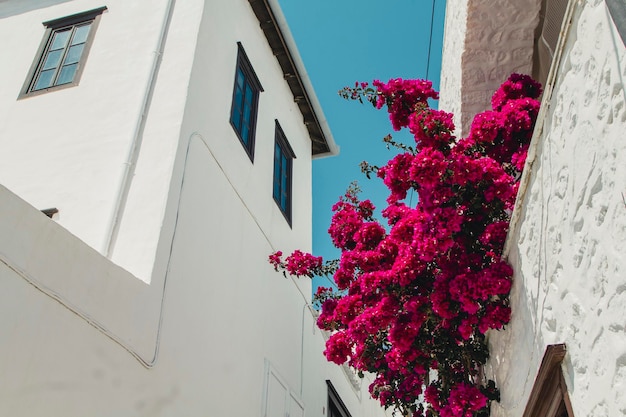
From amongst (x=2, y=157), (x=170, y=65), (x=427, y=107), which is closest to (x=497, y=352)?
(x=427, y=107)

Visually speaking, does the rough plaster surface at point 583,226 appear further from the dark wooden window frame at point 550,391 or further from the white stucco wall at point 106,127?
the white stucco wall at point 106,127

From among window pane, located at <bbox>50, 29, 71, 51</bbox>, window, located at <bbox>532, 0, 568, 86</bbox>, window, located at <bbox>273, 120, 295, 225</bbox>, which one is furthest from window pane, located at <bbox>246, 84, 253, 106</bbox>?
window, located at <bbox>532, 0, 568, 86</bbox>

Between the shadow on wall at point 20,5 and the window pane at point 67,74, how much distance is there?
1348 mm

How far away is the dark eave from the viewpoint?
336 inches

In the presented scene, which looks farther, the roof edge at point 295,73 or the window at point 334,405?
the roof edge at point 295,73

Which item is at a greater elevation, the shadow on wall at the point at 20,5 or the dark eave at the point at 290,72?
the dark eave at the point at 290,72

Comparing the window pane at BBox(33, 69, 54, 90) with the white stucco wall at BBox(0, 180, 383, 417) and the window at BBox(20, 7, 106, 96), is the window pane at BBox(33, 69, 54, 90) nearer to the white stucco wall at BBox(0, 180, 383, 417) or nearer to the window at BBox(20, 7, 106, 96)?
the window at BBox(20, 7, 106, 96)

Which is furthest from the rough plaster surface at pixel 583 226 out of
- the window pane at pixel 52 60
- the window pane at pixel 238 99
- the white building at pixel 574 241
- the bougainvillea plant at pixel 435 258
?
the window pane at pixel 52 60

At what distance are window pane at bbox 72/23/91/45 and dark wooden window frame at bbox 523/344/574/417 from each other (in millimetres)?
5867

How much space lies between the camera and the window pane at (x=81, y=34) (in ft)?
22.0

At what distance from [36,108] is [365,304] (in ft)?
13.0

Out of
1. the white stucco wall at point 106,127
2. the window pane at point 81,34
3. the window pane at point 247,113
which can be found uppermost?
the window pane at point 81,34

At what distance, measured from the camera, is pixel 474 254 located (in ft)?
13.4

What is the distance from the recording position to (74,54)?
655cm
